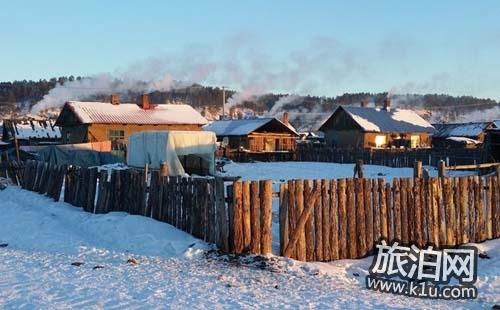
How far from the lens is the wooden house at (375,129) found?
2276 inches

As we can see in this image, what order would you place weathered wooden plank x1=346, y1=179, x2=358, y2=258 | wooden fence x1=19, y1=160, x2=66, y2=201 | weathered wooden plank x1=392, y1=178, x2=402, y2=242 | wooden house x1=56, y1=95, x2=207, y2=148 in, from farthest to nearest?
wooden house x1=56, y1=95, x2=207, y2=148 < wooden fence x1=19, y1=160, x2=66, y2=201 < weathered wooden plank x1=392, y1=178, x2=402, y2=242 < weathered wooden plank x1=346, y1=179, x2=358, y2=258

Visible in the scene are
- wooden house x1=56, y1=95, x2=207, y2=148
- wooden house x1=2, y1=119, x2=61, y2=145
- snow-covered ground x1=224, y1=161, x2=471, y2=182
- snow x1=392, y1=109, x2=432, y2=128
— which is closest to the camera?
snow-covered ground x1=224, y1=161, x2=471, y2=182

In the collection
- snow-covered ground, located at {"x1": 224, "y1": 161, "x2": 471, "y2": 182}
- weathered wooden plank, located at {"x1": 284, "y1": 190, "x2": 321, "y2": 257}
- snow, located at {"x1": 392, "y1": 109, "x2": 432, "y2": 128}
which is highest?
snow, located at {"x1": 392, "y1": 109, "x2": 432, "y2": 128}

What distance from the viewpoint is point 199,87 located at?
197 meters

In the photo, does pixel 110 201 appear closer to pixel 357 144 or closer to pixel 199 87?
pixel 357 144

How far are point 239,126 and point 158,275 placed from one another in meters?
51.5

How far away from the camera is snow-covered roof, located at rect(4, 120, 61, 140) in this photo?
4825cm

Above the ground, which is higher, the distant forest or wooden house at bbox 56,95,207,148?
the distant forest

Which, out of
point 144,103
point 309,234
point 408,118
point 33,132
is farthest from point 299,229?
point 408,118

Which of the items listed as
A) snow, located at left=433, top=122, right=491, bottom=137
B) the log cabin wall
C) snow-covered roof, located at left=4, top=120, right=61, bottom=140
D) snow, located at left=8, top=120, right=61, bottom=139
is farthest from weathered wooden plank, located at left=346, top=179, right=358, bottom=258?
snow, located at left=433, top=122, right=491, bottom=137

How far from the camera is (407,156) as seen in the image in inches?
1563

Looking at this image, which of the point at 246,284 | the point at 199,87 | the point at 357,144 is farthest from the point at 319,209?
the point at 199,87

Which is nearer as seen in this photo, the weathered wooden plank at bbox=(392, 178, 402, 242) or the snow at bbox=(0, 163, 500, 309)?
the snow at bbox=(0, 163, 500, 309)

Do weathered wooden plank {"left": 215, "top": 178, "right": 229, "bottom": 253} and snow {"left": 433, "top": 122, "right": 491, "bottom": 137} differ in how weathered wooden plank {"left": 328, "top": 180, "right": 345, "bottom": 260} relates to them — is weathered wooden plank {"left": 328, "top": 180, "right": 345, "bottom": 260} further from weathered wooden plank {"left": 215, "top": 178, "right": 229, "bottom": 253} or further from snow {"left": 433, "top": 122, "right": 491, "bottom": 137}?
snow {"left": 433, "top": 122, "right": 491, "bottom": 137}
